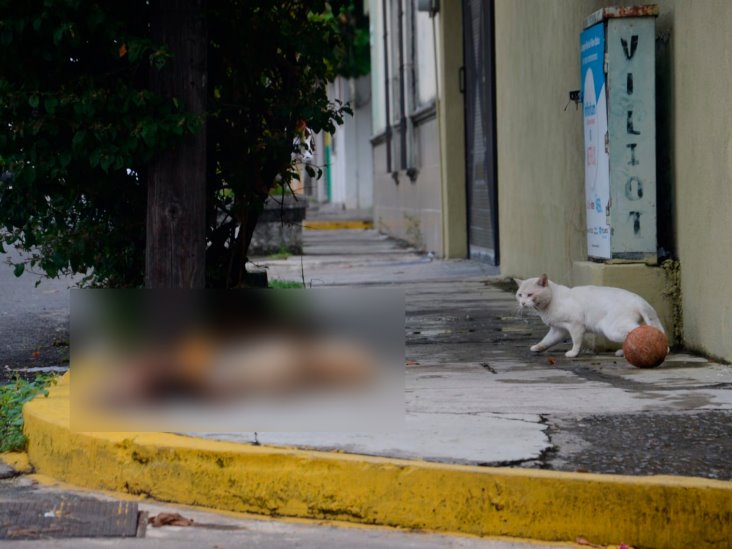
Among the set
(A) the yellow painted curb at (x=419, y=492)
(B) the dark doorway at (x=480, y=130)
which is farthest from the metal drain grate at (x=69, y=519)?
(B) the dark doorway at (x=480, y=130)

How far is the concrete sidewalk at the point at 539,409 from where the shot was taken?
16.0ft

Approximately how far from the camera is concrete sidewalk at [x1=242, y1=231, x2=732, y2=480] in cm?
487

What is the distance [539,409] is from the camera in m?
5.78

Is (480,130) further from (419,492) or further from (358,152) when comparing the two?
(358,152)

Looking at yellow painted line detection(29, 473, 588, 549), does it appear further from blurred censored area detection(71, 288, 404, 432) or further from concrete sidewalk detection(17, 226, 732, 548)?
blurred censored area detection(71, 288, 404, 432)

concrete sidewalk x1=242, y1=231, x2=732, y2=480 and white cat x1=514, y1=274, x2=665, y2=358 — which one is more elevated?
white cat x1=514, y1=274, x2=665, y2=358

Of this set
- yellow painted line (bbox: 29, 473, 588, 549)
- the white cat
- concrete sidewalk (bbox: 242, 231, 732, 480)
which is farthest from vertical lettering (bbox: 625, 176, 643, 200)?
yellow painted line (bbox: 29, 473, 588, 549)

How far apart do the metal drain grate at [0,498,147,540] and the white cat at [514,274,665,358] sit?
314 centimetres

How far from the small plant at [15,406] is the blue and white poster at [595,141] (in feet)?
10.7

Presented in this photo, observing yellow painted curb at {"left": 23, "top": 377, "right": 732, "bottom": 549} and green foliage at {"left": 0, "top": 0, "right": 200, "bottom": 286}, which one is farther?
green foliage at {"left": 0, "top": 0, "right": 200, "bottom": 286}

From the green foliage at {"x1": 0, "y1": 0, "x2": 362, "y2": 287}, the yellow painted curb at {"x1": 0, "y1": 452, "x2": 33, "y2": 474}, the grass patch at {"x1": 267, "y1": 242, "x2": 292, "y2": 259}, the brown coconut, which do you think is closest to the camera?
the yellow painted curb at {"x1": 0, "y1": 452, "x2": 33, "y2": 474}

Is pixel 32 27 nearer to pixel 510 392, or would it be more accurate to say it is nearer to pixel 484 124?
pixel 510 392

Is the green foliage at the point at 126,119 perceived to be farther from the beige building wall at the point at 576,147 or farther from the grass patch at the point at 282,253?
the grass patch at the point at 282,253

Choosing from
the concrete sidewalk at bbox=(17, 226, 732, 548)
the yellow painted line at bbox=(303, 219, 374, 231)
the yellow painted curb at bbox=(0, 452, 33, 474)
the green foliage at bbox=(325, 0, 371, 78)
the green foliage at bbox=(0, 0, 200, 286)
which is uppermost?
the green foliage at bbox=(325, 0, 371, 78)
